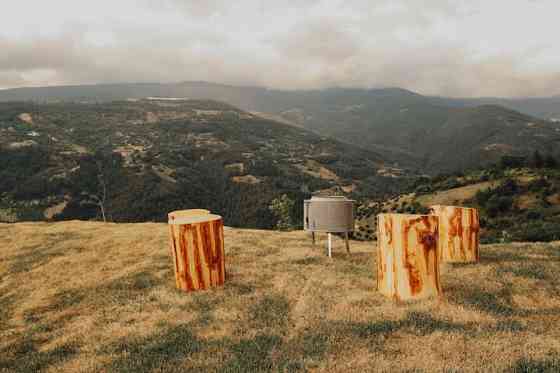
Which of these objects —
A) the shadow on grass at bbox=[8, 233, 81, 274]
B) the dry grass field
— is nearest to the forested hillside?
the dry grass field

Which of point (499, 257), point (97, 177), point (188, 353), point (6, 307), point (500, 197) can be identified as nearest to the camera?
point (188, 353)

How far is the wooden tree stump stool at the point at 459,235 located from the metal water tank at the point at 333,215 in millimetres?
2792

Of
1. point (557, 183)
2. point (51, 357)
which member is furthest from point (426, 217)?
point (557, 183)

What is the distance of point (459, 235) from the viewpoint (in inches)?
453

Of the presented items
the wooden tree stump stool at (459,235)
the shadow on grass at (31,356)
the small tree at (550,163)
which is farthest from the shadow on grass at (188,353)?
the small tree at (550,163)

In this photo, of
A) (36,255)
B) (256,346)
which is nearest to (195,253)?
(256,346)

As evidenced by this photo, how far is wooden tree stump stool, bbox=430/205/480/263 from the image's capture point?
1145cm

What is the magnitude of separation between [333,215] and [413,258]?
4.23 m

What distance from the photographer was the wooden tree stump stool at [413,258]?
835 cm

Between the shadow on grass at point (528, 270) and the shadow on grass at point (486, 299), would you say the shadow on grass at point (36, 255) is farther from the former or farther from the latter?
the shadow on grass at point (528, 270)

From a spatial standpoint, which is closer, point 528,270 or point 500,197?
point 528,270

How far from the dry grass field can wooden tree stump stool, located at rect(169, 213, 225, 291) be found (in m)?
0.44

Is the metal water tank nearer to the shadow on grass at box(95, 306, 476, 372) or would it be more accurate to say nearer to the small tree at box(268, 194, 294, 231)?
the shadow on grass at box(95, 306, 476, 372)

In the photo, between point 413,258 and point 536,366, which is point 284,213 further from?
point 536,366
